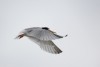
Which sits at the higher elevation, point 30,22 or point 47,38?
point 30,22

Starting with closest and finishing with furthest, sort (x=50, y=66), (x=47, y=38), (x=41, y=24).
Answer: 1. (x=47, y=38)
2. (x=41, y=24)
3. (x=50, y=66)

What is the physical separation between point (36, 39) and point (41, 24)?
19.7 inches

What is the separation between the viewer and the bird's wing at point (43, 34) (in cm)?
62

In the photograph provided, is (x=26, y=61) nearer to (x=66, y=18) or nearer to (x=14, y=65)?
(x=14, y=65)

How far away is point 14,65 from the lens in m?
1.26

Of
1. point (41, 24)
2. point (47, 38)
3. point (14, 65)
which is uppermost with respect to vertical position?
point (41, 24)

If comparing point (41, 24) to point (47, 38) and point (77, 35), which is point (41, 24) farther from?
point (47, 38)

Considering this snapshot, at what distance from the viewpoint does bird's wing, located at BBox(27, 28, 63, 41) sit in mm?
615

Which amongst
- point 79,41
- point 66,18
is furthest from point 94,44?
point 66,18

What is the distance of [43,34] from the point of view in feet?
2.09

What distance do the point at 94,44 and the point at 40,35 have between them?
77 cm

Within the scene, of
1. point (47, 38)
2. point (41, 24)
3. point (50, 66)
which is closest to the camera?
point (47, 38)

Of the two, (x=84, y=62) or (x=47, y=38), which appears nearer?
(x=47, y=38)

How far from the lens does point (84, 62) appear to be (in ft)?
4.37
